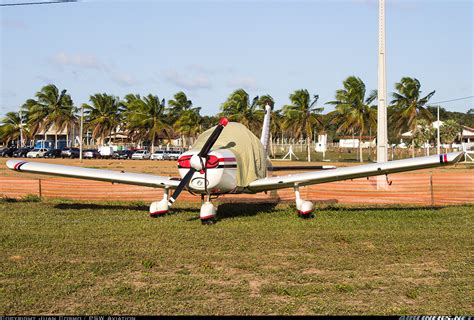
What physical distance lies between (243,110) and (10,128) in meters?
56.4

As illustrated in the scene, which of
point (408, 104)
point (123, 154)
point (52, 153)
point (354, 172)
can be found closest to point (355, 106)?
point (408, 104)

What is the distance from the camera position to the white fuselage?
543 inches

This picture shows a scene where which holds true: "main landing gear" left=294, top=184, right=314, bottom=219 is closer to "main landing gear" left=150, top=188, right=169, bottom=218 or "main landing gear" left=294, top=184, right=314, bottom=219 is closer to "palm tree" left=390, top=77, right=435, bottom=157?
"main landing gear" left=150, top=188, right=169, bottom=218

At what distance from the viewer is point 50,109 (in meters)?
101

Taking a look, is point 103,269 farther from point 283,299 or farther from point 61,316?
point 283,299

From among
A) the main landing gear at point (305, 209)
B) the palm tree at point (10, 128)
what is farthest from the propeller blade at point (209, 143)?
the palm tree at point (10, 128)

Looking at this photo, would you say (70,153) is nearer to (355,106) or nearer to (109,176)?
(355,106)

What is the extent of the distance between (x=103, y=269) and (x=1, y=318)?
271 centimetres

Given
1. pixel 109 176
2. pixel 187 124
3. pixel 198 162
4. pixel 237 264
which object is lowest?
pixel 237 264

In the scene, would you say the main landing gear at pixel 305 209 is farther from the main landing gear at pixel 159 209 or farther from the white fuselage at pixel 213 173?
the main landing gear at pixel 159 209

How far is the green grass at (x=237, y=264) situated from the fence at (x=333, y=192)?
14.0 feet

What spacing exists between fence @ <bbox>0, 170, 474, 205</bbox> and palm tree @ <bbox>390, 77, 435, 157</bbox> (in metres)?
→ 61.2

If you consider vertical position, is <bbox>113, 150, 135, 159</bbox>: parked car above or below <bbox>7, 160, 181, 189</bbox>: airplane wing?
above

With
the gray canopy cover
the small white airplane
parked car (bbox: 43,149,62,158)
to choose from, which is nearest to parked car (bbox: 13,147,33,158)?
parked car (bbox: 43,149,62,158)
